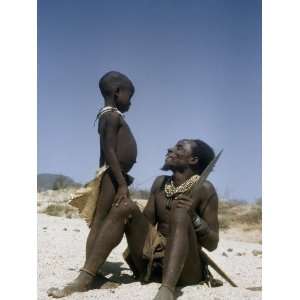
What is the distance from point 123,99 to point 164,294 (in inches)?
64.7

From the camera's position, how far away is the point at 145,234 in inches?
196

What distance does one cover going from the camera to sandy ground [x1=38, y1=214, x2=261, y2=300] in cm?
476

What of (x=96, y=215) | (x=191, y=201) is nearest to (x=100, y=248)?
(x=96, y=215)

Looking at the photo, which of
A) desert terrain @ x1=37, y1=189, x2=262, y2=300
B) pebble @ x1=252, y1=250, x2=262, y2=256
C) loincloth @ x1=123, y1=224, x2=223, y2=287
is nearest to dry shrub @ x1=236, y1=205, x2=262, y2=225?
desert terrain @ x1=37, y1=189, x2=262, y2=300

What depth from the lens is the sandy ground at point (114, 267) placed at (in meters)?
4.76

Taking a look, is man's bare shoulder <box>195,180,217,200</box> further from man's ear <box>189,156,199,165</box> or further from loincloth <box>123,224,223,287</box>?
loincloth <box>123,224,223,287</box>

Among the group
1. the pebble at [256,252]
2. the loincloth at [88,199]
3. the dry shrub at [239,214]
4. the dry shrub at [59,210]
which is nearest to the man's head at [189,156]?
the loincloth at [88,199]

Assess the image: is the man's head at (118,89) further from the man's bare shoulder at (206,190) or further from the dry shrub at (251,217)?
the dry shrub at (251,217)

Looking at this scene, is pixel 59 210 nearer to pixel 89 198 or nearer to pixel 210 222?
pixel 89 198

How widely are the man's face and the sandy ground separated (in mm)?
996

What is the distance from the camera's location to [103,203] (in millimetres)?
4941

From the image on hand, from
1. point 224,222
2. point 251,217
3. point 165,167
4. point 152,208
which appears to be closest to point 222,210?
point 251,217
